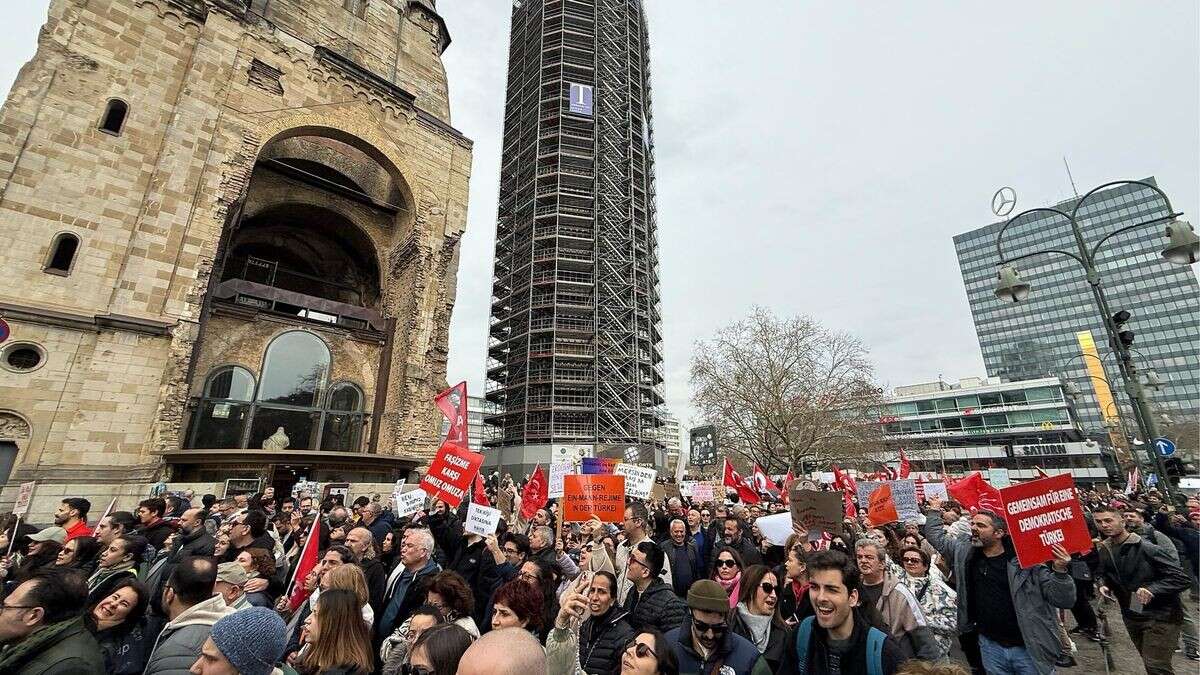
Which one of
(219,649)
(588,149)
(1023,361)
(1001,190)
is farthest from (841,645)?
(1023,361)

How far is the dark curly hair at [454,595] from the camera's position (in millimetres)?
3297

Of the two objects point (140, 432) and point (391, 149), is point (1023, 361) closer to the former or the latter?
point (391, 149)

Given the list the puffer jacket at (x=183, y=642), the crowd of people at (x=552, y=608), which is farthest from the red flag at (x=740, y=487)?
the puffer jacket at (x=183, y=642)

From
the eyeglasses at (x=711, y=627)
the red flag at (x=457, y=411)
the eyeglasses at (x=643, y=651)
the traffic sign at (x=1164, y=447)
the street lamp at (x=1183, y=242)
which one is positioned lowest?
the eyeglasses at (x=711, y=627)

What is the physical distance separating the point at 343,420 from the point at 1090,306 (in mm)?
112932

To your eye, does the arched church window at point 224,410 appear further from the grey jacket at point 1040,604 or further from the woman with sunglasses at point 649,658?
the grey jacket at point 1040,604

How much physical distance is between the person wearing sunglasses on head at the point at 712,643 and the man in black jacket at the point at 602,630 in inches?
14.9

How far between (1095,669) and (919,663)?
6635 mm

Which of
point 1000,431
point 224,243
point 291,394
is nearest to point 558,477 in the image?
point 291,394

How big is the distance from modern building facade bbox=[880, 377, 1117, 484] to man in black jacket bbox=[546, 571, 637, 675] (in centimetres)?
5645

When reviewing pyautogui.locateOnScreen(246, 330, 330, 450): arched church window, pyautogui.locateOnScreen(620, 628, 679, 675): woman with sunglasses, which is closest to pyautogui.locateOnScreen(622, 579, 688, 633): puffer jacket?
pyautogui.locateOnScreen(620, 628, 679, 675): woman with sunglasses

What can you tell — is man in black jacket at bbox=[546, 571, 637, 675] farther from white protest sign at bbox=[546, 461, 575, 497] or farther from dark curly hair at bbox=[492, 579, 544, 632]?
white protest sign at bbox=[546, 461, 575, 497]

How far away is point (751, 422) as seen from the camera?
92.1 feet

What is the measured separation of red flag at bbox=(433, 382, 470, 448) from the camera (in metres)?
12.6
